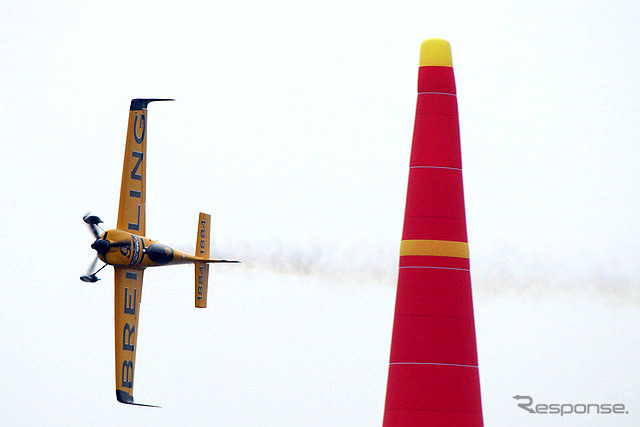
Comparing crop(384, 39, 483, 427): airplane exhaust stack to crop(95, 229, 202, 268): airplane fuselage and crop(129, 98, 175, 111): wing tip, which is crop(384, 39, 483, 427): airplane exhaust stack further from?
crop(129, 98, 175, 111): wing tip

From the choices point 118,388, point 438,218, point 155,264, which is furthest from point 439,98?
point 118,388

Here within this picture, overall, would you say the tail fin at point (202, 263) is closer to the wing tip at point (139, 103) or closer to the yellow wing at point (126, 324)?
the yellow wing at point (126, 324)

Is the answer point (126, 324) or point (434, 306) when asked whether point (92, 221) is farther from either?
point (434, 306)

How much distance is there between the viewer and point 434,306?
23703 millimetres

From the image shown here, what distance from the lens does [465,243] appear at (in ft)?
78.9

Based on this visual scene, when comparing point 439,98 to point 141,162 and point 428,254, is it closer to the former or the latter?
point 428,254

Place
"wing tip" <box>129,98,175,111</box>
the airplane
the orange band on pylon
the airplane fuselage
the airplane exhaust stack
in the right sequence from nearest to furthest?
1. the airplane exhaust stack
2. the orange band on pylon
3. the airplane fuselage
4. the airplane
5. "wing tip" <box>129,98,175,111</box>

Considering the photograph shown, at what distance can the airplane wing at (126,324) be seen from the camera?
31567 millimetres

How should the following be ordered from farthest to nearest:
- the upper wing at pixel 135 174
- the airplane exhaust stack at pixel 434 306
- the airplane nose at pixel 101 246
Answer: the upper wing at pixel 135 174, the airplane nose at pixel 101 246, the airplane exhaust stack at pixel 434 306

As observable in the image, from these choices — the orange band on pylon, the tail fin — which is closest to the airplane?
the tail fin

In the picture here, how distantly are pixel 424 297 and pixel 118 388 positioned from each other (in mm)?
10683

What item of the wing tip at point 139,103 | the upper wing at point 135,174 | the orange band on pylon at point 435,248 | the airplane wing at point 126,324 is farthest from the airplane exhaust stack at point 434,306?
the wing tip at point 139,103

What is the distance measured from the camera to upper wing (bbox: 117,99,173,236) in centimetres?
3178

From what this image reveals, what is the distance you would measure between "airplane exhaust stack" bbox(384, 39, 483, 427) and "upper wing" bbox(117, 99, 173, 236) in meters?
9.83
